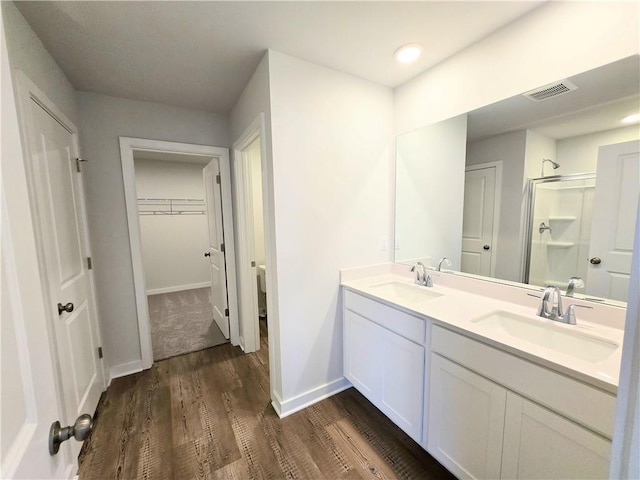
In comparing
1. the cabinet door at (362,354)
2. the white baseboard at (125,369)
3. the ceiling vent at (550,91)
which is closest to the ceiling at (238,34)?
the ceiling vent at (550,91)

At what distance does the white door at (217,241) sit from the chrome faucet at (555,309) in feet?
8.52

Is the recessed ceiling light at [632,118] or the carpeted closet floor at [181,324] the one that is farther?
the carpeted closet floor at [181,324]

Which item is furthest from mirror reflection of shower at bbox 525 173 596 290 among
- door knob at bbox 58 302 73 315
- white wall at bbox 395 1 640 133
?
door knob at bbox 58 302 73 315

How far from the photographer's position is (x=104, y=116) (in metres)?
2.13

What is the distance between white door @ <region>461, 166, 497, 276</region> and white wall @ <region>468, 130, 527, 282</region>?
0.05 metres

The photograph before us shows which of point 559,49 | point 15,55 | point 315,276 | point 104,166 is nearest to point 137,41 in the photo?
point 15,55

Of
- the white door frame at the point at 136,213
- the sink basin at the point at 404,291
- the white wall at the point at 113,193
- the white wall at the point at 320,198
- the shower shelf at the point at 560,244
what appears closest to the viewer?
the shower shelf at the point at 560,244

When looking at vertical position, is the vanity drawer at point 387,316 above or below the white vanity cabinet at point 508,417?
above

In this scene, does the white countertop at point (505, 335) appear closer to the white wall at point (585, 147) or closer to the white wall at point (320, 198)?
the white wall at point (320, 198)

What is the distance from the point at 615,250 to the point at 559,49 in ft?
3.24

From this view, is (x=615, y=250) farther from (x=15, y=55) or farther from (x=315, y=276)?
(x=15, y=55)

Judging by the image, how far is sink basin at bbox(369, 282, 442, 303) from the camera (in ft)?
5.96

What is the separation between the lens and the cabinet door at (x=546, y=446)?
2.85ft

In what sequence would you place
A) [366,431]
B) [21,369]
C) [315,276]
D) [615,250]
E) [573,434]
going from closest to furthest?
[21,369], [573,434], [615,250], [366,431], [315,276]
